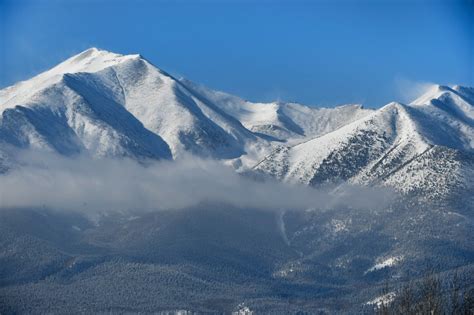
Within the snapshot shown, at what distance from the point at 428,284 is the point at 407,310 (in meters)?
6.16

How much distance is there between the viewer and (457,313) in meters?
200

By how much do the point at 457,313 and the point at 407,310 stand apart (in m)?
10.5

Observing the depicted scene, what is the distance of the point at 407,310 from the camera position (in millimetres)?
196000

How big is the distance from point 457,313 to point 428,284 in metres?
9.73

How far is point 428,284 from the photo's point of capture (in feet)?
639
